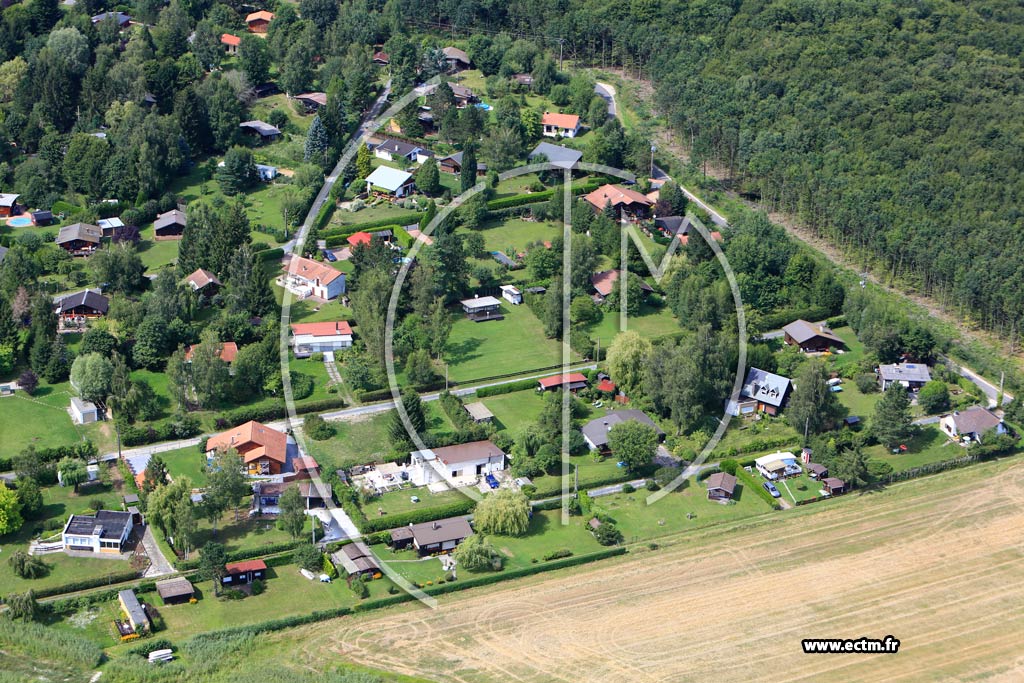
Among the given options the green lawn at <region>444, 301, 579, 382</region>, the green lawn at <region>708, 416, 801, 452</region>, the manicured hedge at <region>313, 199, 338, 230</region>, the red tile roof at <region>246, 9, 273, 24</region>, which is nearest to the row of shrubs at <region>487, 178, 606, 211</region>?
the manicured hedge at <region>313, 199, 338, 230</region>

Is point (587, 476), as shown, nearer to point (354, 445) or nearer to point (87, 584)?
point (354, 445)

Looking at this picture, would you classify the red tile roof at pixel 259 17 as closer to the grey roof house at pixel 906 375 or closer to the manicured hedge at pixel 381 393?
the manicured hedge at pixel 381 393

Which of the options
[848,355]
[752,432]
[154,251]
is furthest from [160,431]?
[848,355]

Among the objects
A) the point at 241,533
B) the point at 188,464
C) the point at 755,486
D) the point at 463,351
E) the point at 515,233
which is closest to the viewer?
the point at 241,533

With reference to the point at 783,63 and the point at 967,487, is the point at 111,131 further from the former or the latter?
the point at 967,487

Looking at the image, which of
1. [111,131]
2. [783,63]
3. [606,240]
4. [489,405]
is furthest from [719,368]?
[111,131]

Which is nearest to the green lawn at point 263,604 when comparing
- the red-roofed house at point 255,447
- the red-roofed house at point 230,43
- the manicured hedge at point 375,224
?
the red-roofed house at point 255,447

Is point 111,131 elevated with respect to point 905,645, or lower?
elevated
